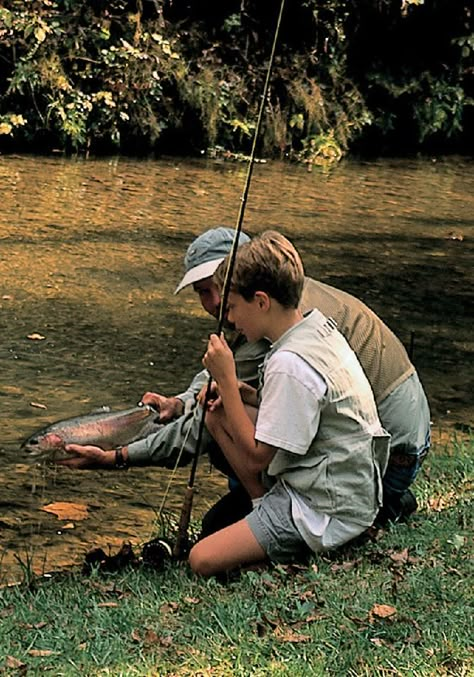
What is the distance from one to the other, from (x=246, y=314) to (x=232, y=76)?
50.7ft

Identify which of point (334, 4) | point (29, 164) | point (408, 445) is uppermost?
point (334, 4)

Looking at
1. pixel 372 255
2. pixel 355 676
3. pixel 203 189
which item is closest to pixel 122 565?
pixel 355 676

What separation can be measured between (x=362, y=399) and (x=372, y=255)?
A: 8.01m

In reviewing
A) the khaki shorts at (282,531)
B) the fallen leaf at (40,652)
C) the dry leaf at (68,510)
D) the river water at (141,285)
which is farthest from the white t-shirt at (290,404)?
the dry leaf at (68,510)

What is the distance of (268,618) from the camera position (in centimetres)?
348

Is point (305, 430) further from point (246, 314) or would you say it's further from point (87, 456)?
point (87, 456)

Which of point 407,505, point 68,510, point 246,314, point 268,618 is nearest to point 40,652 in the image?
point 268,618

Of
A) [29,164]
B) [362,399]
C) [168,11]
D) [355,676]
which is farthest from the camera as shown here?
[168,11]

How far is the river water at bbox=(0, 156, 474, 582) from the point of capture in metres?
5.78

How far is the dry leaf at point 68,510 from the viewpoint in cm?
547

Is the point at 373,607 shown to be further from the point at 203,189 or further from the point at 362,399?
the point at 203,189

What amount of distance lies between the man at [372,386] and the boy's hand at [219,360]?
1.46 ft

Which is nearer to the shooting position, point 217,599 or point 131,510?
point 217,599

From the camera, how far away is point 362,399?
13.2ft
